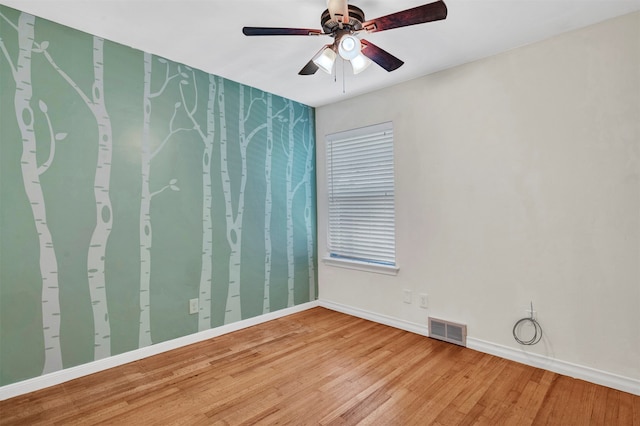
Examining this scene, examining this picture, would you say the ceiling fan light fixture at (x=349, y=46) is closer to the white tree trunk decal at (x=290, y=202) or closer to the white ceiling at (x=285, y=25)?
the white ceiling at (x=285, y=25)

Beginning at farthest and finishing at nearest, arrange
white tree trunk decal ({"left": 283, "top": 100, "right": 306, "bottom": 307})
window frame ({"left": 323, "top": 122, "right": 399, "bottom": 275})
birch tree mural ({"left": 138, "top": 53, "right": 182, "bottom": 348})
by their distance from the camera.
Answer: white tree trunk decal ({"left": 283, "top": 100, "right": 306, "bottom": 307}) < window frame ({"left": 323, "top": 122, "right": 399, "bottom": 275}) < birch tree mural ({"left": 138, "top": 53, "right": 182, "bottom": 348})

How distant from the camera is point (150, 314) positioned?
8.92 ft

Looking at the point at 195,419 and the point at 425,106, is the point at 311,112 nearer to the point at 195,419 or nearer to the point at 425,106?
the point at 425,106

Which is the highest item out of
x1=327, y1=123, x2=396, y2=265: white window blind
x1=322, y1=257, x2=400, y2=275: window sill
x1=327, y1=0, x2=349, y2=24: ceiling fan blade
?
x1=327, y1=0, x2=349, y2=24: ceiling fan blade

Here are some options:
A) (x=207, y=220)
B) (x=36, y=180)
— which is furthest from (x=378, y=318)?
(x=36, y=180)

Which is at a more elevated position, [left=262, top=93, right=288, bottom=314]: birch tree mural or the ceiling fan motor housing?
the ceiling fan motor housing

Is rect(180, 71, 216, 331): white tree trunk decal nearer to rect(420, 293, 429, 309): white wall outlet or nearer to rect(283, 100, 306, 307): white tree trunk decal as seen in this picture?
rect(283, 100, 306, 307): white tree trunk decal

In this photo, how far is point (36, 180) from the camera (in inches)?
86.7

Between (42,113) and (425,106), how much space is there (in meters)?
2.99

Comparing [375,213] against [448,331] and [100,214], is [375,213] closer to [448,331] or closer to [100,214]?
[448,331]

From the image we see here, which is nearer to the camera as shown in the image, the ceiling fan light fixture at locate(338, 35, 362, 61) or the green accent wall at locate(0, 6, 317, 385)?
the ceiling fan light fixture at locate(338, 35, 362, 61)

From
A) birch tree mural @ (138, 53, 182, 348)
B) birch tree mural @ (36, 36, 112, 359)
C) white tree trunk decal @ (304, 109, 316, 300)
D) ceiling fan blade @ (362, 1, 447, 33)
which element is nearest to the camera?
ceiling fan blade @ (362, 1, 447, 33)

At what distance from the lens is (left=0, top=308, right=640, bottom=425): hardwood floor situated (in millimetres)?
1900

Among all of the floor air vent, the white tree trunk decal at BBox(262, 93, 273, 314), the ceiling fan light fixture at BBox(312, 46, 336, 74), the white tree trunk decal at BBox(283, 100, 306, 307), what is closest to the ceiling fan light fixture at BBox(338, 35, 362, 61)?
the ceiling fan light fixture at BBox(312, 46, 336, 74)
